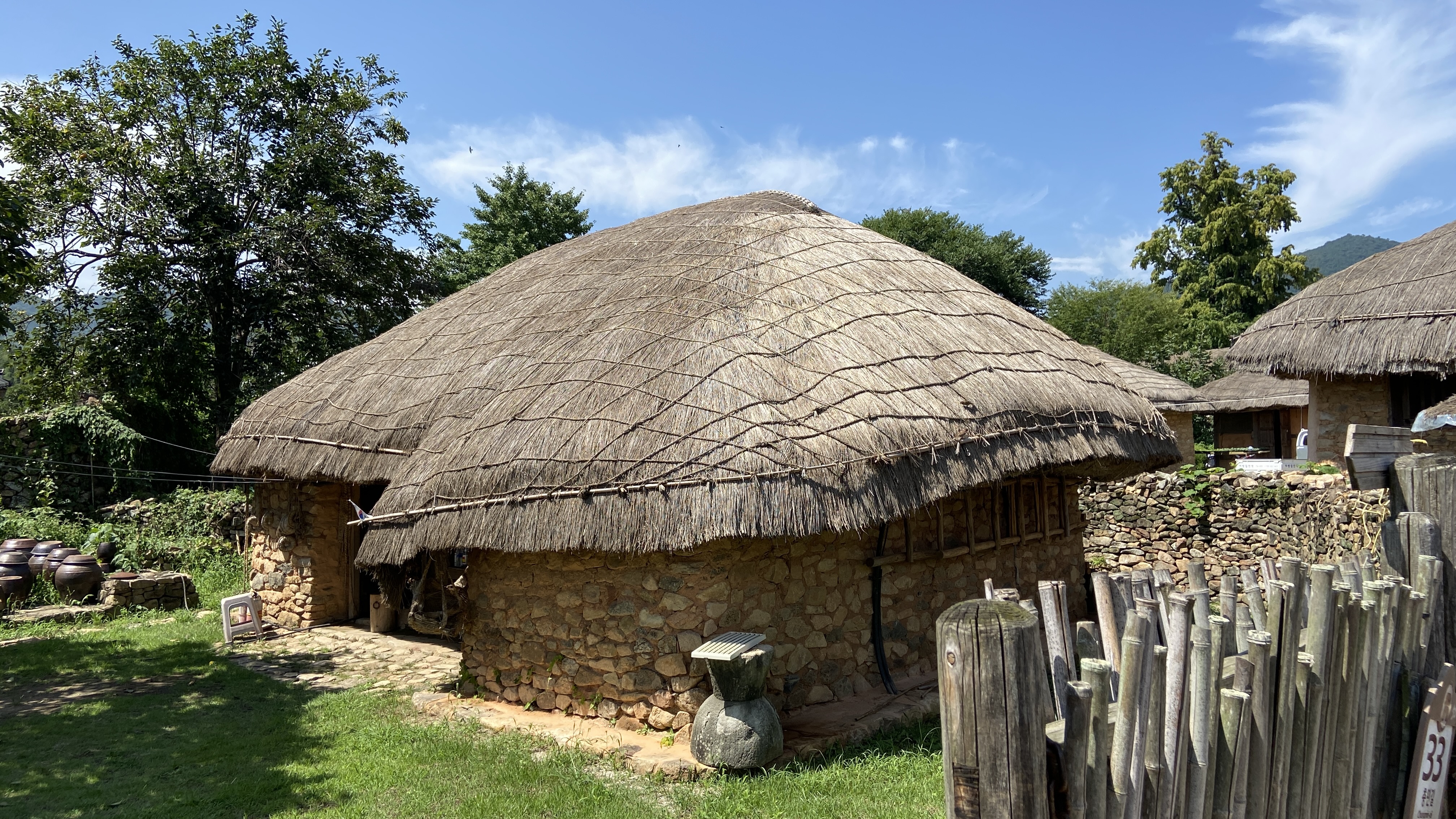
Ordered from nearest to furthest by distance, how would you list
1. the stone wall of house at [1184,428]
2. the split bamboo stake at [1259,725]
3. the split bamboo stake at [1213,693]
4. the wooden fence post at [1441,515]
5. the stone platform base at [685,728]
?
the split bamboo stake at [1213,693] → the split bamboo stake at [1259,725] → the wooden fence post at [1441,515] → the stone platform base at [685,728] → the stone wall of house at [1184,428]

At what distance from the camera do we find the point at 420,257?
19.1 meters

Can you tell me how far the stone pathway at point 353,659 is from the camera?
24.4 feet

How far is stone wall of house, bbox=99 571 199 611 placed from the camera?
35.1 feet

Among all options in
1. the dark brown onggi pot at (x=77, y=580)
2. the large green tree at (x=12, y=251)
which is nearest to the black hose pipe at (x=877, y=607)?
the large green tree at (x=12, y=251)

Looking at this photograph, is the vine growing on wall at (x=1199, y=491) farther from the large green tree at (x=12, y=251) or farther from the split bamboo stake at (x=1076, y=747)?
the large green tree at (x=12, y=251)

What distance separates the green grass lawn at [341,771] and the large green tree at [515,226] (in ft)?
59.6

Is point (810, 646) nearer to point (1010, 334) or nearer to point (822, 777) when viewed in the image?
point (822, 777)

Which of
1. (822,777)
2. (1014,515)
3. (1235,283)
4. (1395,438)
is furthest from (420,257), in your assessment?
(1235,283)

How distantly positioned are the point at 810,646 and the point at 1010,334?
3.49m

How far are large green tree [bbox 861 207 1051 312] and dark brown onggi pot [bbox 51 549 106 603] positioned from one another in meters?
21.8

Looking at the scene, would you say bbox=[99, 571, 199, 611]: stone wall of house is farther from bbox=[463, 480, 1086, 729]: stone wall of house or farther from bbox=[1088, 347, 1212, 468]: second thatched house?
bbox=[1088, 347, 1212, 468]: second thatched house

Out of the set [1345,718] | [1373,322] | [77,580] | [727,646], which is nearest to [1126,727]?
[1345,718]

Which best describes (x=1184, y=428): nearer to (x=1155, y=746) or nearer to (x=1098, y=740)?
(x=1155, y=746)

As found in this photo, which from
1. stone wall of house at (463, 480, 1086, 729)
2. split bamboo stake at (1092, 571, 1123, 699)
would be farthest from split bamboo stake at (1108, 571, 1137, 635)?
stone wall of house at (463, 480, 1086, 729)
